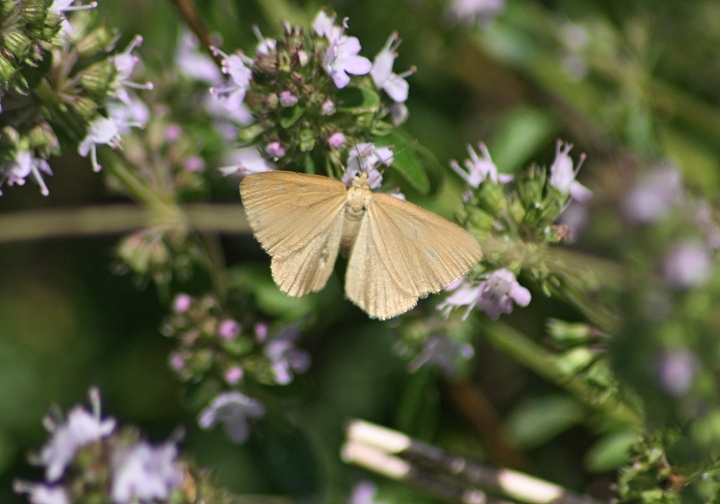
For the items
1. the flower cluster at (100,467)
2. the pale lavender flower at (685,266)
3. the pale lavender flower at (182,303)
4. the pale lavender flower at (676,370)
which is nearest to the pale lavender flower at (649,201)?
the pale lavender flower at (685,266)

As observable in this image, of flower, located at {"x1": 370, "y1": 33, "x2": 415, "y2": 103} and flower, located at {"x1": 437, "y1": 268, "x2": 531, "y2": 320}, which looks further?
flower, located at {"x1": 370, "y1": 33, "x2": 415, "y2": 103}

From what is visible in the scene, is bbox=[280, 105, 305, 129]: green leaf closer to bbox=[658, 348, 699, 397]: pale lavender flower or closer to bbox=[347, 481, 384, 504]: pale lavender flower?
bbox=[658, 348, 699, 397]: pale lavender flower

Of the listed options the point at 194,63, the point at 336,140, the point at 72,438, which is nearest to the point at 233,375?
the point at 72,438

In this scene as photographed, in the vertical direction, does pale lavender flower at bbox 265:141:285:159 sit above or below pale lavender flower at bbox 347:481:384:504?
above

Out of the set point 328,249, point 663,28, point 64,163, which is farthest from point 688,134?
point 64,163

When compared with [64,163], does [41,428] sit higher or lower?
lower

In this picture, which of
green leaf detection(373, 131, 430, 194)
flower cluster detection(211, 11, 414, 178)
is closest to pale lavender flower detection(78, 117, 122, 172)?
flower cluster detection(211, 11, 414, 178)

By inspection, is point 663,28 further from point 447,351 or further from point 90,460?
point 90,460
